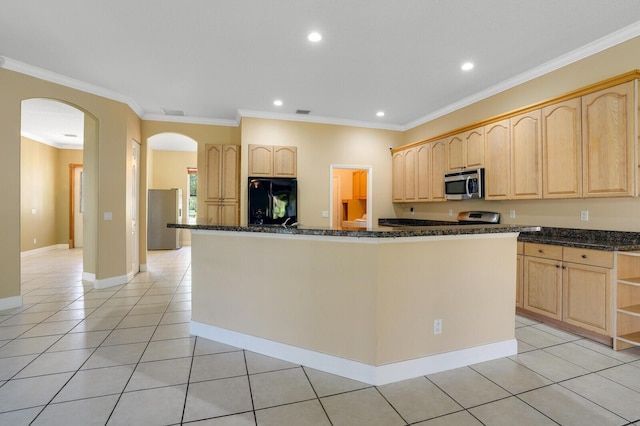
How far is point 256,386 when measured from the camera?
206 cm

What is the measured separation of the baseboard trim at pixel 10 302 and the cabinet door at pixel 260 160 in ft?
10.9

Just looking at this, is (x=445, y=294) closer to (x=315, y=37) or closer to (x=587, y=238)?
(x=587, y=238)

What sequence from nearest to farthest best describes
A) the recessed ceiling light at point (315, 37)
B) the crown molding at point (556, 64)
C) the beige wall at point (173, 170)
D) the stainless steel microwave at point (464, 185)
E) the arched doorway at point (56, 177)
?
1. the crown molding at point (556, 64)
2. the recessed ceiling light at point (315, 37)
3. the stainless steel microwave at point (464, 185)
4. the arched doorway at point (56, 177)
5. the beige wall at point (173, 170)

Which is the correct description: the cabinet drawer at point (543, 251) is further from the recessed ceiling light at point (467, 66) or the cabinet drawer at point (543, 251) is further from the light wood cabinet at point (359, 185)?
the light wood cabinet at point (359, 185)

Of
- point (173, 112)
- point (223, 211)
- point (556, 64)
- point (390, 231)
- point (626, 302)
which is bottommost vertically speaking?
point (626, 302)

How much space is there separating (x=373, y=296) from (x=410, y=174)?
13.1 feet

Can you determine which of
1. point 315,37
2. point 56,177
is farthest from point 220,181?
point 56,177

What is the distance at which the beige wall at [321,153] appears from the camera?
212 inches

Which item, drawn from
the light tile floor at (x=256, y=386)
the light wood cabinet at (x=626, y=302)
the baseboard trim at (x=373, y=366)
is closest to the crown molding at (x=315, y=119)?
the light tile floor at (x=256, y=386)

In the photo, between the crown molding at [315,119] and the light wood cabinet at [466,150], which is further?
the crown molding at [315,119]

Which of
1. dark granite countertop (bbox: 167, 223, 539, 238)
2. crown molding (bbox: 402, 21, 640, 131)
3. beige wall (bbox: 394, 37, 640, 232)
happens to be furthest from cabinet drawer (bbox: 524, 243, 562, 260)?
crown molding (bbox: 402, 21, 640, 131)

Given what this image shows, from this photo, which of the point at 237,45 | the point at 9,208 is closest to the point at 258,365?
the point at 237,45

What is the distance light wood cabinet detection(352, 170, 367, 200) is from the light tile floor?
4.64m

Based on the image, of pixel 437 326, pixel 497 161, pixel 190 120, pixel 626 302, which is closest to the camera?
pixel 437 326
